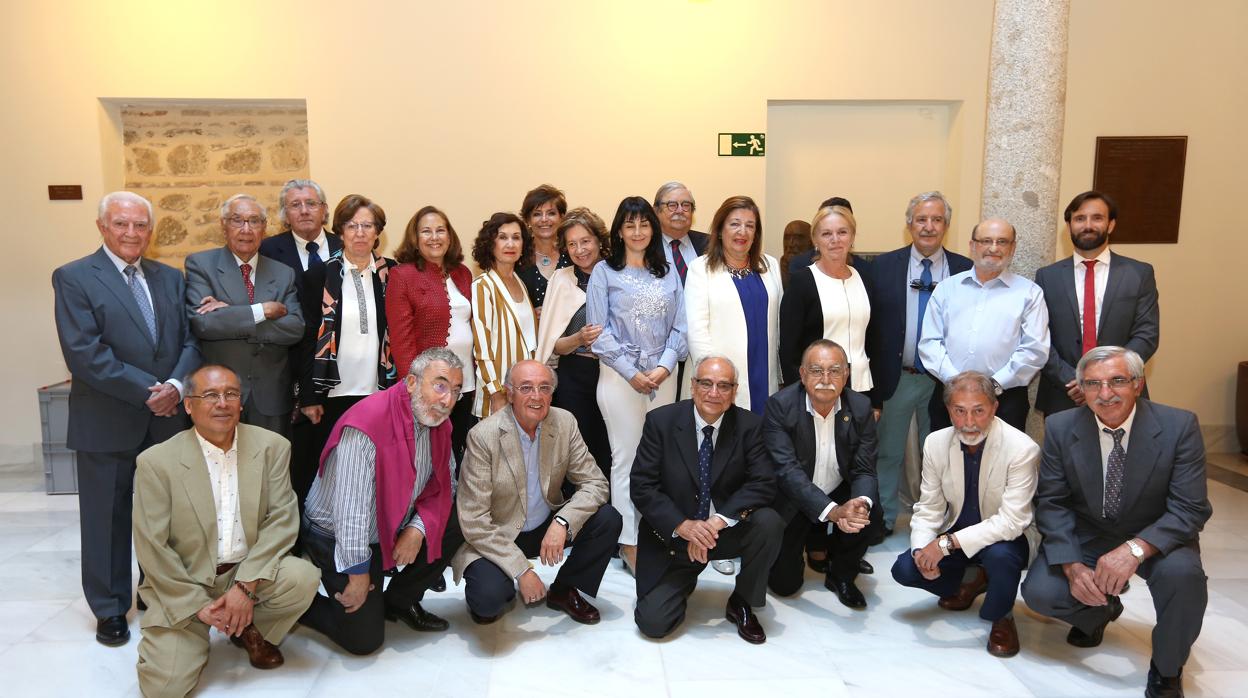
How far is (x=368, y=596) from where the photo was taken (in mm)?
3271

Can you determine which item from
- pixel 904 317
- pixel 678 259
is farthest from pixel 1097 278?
pixel 678 259

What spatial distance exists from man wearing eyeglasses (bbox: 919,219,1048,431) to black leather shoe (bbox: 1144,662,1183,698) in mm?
1305

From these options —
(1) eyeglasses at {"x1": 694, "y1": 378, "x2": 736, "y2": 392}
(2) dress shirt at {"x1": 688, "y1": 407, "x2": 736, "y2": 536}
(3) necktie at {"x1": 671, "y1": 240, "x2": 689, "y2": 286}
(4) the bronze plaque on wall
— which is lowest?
(2) dress shirt at {"x1": 688, "y1": 407, "x2": 736, "y2": 536}

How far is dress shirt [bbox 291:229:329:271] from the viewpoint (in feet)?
13.8

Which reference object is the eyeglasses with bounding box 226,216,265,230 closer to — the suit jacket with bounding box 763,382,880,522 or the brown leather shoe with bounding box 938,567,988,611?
the suit jacket with bounding box 763,382,880,522

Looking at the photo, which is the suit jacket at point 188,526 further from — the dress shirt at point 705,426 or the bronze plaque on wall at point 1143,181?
the bronze plaque on wall at point 1143,181

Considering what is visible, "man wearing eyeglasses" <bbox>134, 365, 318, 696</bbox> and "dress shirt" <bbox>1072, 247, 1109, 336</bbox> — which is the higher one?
"dress shirt" <bbox>1072, 247, 1109, 336</bbox>

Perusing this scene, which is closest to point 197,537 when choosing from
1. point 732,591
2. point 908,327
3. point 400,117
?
point 732,591

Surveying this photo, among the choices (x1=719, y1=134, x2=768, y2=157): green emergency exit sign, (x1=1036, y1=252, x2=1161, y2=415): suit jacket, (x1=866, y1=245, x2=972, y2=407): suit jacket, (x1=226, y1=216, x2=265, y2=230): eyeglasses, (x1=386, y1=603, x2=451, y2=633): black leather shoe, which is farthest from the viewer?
(x1=719, y1=134, x2=768, y2=157): green emergency exit sign

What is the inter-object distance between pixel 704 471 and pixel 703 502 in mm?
131

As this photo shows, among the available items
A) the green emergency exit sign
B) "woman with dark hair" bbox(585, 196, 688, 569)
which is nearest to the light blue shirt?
"woman with dark hair" bbox(585, 196, 688, 569)

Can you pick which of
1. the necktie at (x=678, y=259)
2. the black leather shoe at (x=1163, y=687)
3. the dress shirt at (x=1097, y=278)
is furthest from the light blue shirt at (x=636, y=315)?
the black leather shoe at (x=1163, y=687)

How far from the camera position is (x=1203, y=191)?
623 cm

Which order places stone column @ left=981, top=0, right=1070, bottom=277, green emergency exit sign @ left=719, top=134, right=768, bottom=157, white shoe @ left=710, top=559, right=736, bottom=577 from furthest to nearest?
1. green emergency exit sign @ left=719, top=134, right=768, bottom=157
2. stone column @ left=981, top=0, right=1070, bottom=277
3. white shoe @ left=710, top=559, right=736, bottom=577
